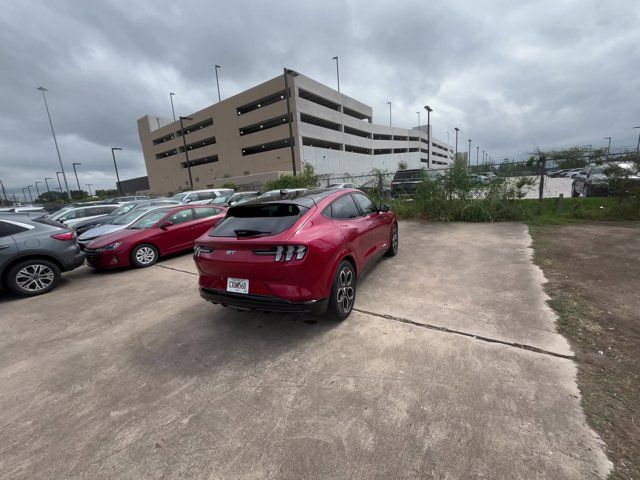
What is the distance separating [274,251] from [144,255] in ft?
17.4

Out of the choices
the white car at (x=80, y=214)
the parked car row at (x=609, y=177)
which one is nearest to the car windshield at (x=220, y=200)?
the white car at (x=80, y=214)

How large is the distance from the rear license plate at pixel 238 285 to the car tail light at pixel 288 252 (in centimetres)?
45

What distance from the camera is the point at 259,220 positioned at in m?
3.47

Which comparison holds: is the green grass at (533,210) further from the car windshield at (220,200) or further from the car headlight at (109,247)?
the car headlight at (109,247)

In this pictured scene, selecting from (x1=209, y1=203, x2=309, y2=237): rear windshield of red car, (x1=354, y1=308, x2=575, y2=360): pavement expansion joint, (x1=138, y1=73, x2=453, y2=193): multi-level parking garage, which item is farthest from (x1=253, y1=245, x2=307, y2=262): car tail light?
(x1=138, y1=73, x2=453, y2=193): multi-level parking garage

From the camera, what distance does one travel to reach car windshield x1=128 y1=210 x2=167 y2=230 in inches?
282

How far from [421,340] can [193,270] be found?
486cm

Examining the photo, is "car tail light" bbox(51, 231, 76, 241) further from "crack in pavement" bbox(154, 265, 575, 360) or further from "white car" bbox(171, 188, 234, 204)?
"white car" bbox(171, 188, 234, 204)

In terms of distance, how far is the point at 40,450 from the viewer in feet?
6.64

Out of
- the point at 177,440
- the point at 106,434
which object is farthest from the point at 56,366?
the point at 177,440

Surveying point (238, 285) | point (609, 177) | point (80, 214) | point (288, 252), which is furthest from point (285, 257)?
point (80, 214)

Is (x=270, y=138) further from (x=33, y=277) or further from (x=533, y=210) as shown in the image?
(x=33, y=277)

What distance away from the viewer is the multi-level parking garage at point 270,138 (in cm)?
3634

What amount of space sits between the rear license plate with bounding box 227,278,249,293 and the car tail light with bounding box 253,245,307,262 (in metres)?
0.45
